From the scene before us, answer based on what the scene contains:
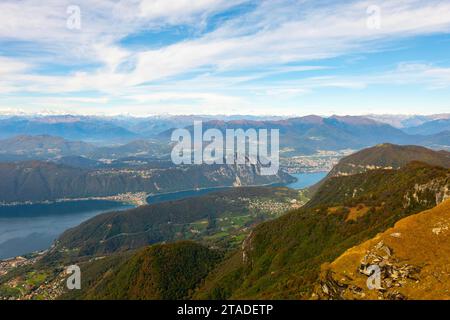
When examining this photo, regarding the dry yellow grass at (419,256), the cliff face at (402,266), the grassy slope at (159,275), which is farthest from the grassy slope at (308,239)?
the cliff face at (402,266)

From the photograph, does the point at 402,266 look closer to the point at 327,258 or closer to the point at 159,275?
the point at 327,258

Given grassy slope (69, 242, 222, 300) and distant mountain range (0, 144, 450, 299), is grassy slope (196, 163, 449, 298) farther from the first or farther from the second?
grassy slope (69, 242, 222, 300)

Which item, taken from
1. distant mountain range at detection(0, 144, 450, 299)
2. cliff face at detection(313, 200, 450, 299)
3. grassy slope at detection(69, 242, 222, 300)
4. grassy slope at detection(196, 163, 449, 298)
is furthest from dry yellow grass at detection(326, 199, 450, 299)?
grassy slope at detection(69, 242, 222, 300)

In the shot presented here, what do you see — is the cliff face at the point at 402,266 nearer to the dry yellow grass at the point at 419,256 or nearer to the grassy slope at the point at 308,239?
the dry yellow grass at the point at 419,256
